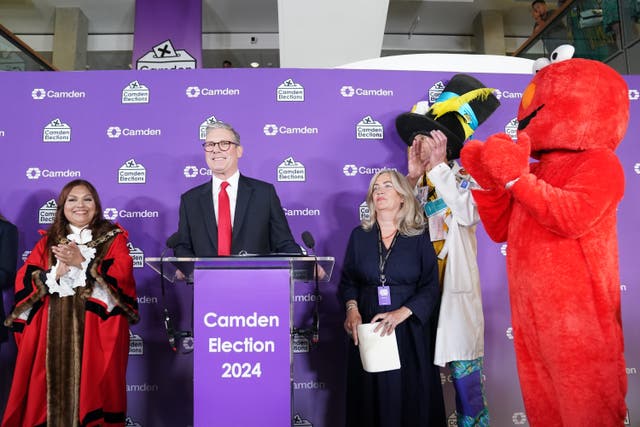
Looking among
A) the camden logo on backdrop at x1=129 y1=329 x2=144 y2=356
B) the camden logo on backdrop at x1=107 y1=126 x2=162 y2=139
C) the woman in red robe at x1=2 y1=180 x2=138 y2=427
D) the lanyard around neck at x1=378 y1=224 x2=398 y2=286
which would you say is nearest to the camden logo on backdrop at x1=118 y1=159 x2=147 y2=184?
the camden logo on backdrop at x1=107 y1=126 x2=162 y2=139

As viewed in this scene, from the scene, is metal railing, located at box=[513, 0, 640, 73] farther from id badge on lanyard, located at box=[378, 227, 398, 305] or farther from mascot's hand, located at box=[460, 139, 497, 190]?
mascot's hand, located at box=[460, 139, 497, 190]

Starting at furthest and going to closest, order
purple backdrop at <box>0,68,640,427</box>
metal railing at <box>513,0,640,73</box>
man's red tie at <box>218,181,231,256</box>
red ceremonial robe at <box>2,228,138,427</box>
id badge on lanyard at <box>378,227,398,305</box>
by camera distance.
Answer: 1. metal railing at <box>513,0,640,73</box>
2. purple backdrop at <box>0,68,640,427</box>
3. man's red tie at <box>218,181,231,256</box>
4. red ceremonial robe at <box>2,228,138,427</box>
5. id badge on lanyard at <box>378,227,398,305</box>

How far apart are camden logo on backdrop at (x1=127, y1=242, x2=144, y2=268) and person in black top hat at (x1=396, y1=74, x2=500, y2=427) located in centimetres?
196

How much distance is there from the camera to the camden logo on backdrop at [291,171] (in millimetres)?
3947

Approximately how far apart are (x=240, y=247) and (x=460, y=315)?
50.7 inches

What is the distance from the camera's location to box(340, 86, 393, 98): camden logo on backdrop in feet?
13.3

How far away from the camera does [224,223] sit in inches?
124

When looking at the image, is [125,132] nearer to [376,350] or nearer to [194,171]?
[194,171]

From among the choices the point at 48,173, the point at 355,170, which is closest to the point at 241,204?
the point at 355,170

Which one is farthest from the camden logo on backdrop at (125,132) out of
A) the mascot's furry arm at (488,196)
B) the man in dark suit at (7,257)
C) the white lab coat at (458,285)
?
the mascot's furry arm at (488,196)

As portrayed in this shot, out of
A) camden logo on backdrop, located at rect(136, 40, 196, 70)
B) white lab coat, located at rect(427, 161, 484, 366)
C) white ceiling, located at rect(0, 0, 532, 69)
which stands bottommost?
white lab coat, located at rect(427, 161, 484, 366)

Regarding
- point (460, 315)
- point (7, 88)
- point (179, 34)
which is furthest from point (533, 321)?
point (179, 34)

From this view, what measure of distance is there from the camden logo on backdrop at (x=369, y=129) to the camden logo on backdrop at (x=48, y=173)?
2060 millimetres

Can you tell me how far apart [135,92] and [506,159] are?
115 inches
